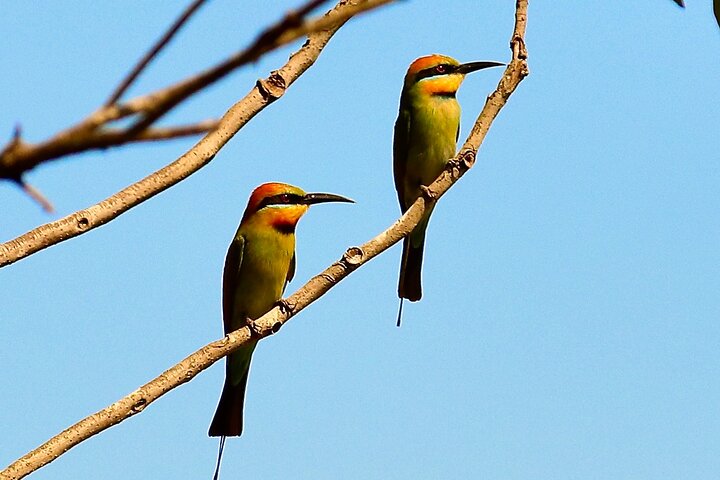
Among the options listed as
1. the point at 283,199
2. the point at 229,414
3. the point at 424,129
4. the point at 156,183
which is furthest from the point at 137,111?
the point at 424,129

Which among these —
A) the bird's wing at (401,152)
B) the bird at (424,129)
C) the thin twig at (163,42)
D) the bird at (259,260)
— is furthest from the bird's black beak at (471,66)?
the thin twig at (163,42)

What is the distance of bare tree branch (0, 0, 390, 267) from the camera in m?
1.26

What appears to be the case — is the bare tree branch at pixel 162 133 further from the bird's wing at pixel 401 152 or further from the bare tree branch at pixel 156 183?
the bird's wing at pixel 401 152

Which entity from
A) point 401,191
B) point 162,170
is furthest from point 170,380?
point 401,191

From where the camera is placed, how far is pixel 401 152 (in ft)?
11.6

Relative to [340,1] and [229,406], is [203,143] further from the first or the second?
[229,406]

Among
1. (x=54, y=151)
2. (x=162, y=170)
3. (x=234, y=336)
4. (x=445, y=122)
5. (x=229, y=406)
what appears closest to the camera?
(x=54, y=151)

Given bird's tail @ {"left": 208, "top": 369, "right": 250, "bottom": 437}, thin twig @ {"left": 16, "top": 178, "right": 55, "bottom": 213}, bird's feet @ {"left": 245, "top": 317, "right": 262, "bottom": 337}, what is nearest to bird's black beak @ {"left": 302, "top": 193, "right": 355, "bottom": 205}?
bird's tail @ {"left": 208, "top": 369, "right": 250, "bottom": 437}

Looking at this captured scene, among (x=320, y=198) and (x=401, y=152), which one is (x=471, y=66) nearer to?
(x=401, y=152)

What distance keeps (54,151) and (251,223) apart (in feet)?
9.80

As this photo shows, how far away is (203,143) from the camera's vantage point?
141 centimetres

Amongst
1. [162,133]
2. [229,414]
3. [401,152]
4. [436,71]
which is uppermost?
[436,71]

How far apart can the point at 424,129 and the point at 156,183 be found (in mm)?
2216

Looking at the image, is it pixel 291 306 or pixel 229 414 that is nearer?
pixel 291 306
